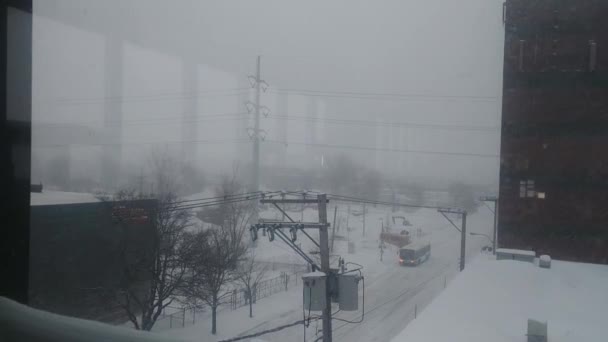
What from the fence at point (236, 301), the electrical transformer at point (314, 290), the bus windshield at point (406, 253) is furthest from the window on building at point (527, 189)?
the electrical transformer at point (314, 290)

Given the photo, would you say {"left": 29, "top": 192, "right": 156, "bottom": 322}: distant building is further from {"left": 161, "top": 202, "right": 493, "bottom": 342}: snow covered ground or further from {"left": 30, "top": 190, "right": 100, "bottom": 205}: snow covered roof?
{"left": 161, "top": 202, "right": 493, "bottom": 342}: snow covered ground

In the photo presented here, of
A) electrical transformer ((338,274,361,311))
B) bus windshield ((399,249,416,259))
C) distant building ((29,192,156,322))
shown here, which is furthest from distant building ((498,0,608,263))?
distant building ((29,192,156,322))

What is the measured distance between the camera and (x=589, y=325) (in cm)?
242

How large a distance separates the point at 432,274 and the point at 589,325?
162cm

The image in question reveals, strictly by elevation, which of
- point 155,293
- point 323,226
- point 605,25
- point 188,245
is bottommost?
point 155,293

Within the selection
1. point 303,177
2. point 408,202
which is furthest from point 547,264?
point 303,177

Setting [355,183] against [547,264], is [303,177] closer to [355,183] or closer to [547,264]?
[355,183]

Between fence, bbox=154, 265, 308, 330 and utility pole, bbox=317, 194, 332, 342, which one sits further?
fence, bbox=154, 265, 308, 330

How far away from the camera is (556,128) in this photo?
192 inches

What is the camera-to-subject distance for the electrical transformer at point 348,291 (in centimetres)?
281

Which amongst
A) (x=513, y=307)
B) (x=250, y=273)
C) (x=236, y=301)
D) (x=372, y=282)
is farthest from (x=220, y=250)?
(x=513, y=307)

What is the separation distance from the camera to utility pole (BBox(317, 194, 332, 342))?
2.81 metres

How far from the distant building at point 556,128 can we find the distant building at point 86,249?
175 inches

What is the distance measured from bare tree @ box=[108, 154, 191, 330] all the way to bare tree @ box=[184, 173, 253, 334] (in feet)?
0.42
